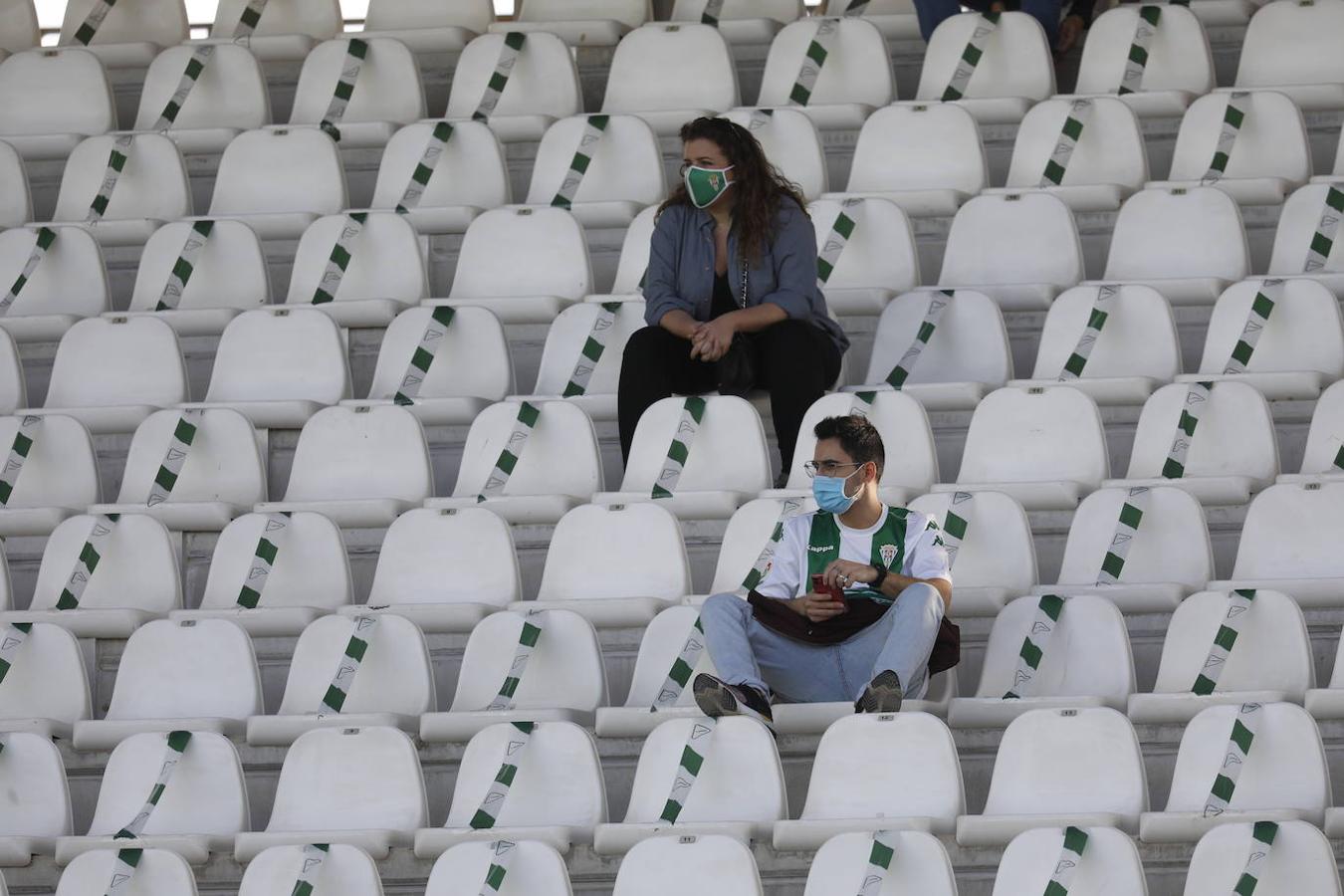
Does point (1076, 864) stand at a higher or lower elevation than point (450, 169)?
lower

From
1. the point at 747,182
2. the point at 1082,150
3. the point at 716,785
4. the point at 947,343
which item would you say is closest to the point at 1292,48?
the point at 1082,150

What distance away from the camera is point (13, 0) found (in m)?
8.06

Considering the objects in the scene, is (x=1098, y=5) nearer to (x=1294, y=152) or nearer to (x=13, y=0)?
(x=1294, y=152)

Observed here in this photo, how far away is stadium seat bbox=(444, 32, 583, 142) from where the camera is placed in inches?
288

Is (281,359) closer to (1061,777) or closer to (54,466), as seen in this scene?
(54,466)

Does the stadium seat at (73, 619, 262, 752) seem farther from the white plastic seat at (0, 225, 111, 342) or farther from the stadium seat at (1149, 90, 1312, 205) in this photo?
the stadium seat at (1149, 90, 1312, 205)

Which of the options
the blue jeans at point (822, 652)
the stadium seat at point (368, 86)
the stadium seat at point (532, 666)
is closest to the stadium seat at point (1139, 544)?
the blue jeans at point (822, 652)

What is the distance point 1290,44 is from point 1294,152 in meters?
0.53

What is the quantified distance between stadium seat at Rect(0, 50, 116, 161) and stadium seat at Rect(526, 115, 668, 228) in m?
1.42

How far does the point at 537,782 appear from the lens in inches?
194

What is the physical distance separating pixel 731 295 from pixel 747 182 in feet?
0.88

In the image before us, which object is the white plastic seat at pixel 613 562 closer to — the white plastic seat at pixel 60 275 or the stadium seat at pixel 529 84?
the white plastic seat at pixel 60 275

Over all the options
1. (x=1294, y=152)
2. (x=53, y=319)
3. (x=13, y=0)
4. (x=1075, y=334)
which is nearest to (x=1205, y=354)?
(x=1075, y=334)

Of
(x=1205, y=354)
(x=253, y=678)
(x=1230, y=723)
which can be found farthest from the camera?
(x=1205, y=354)
